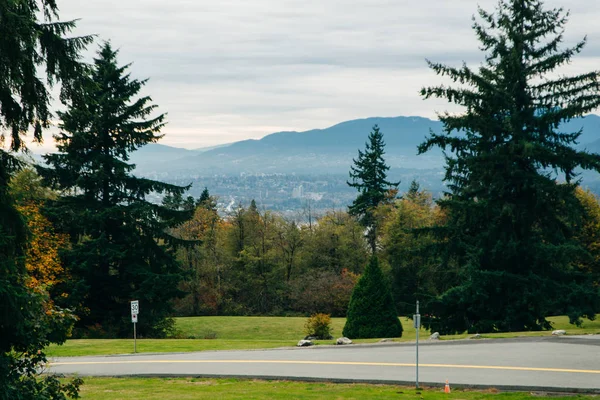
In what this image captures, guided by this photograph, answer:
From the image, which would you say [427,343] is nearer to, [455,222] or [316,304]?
[455,222]

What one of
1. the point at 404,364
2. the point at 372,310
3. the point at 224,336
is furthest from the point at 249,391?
the point at 224,336

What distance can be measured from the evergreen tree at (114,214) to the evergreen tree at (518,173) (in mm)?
17487

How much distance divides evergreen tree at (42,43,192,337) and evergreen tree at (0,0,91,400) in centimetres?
2690

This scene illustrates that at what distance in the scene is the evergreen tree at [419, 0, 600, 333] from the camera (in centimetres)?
3073

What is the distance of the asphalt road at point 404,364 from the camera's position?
17672 millimetres

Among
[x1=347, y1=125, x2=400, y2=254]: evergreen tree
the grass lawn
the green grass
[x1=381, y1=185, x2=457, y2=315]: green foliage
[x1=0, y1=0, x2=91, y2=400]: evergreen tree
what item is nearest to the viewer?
[x1=0, y1=0, x2=91, y2=400]: evergreen tree

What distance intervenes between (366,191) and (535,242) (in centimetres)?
4418

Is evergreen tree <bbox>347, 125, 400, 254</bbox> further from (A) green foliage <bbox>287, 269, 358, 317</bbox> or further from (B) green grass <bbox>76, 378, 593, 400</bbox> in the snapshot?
(B) green grass <bbox>76, 378, 593, 400</bbox>

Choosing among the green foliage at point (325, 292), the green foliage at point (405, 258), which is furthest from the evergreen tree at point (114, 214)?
the green foliage at point (405, 258)

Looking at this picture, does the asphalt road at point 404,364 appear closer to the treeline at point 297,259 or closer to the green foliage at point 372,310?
the green foliage at point 372,310

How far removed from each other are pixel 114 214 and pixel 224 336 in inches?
543

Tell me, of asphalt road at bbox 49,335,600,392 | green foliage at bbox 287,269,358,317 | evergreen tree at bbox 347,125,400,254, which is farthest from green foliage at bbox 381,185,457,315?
asphalt road at bbox 49,335,600,392

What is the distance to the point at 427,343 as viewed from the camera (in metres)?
24.7

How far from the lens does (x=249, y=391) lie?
17.5m
